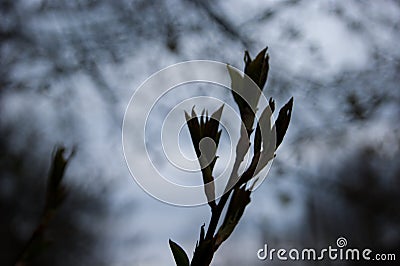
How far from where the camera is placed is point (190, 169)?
275 millimetres

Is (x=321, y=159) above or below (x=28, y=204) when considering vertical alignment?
below

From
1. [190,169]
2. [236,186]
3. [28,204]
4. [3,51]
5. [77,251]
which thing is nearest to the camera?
[236,186]

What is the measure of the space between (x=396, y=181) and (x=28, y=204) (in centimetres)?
130

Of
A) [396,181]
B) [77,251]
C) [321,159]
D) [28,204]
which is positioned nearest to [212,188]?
[321,159]

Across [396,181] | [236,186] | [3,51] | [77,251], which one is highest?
[77,251]

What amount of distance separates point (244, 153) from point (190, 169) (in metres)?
0.10

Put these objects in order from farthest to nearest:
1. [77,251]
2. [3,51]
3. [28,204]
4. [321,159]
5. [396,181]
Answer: [77,251]
[28,204]
[396,181]
[321,159]
[3,51]

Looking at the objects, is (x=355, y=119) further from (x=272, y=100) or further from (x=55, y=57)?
(x=272, y=100)

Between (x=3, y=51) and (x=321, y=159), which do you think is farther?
(x=321, y=159)

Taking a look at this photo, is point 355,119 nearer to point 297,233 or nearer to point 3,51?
point 3,51

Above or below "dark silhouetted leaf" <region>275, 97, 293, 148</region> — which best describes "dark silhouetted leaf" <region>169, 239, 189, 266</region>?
below

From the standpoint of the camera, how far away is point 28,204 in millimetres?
2109

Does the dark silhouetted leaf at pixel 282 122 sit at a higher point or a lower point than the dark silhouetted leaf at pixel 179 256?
higher

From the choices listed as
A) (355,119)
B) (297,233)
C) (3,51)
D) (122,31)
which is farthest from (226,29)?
(297,233)
